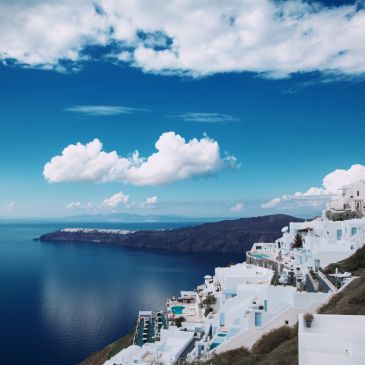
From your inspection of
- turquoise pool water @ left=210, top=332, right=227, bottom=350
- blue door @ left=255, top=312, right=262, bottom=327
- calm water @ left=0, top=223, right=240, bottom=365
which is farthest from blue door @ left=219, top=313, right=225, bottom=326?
calm water @ left=0, top=223, right=240, bottom=365

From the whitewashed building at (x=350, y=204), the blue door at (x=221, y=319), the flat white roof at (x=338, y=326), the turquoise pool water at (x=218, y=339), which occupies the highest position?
the whitewashed building at (x=350, y=204)

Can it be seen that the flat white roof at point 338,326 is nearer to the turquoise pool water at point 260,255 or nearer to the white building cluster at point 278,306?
the white building cluster at point 278,306

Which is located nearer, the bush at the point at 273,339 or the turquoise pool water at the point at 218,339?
the bush at the point at 273,339

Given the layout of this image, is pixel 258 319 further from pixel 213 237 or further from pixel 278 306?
pixel 213 237

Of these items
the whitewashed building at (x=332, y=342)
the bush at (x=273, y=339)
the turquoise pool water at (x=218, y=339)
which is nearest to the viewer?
A: the whitewashed building at (x=332, y=342)

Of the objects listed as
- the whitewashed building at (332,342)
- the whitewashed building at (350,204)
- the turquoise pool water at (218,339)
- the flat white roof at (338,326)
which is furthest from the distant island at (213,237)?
the whitewashed building at (332,342)

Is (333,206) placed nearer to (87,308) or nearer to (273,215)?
(87,308)
